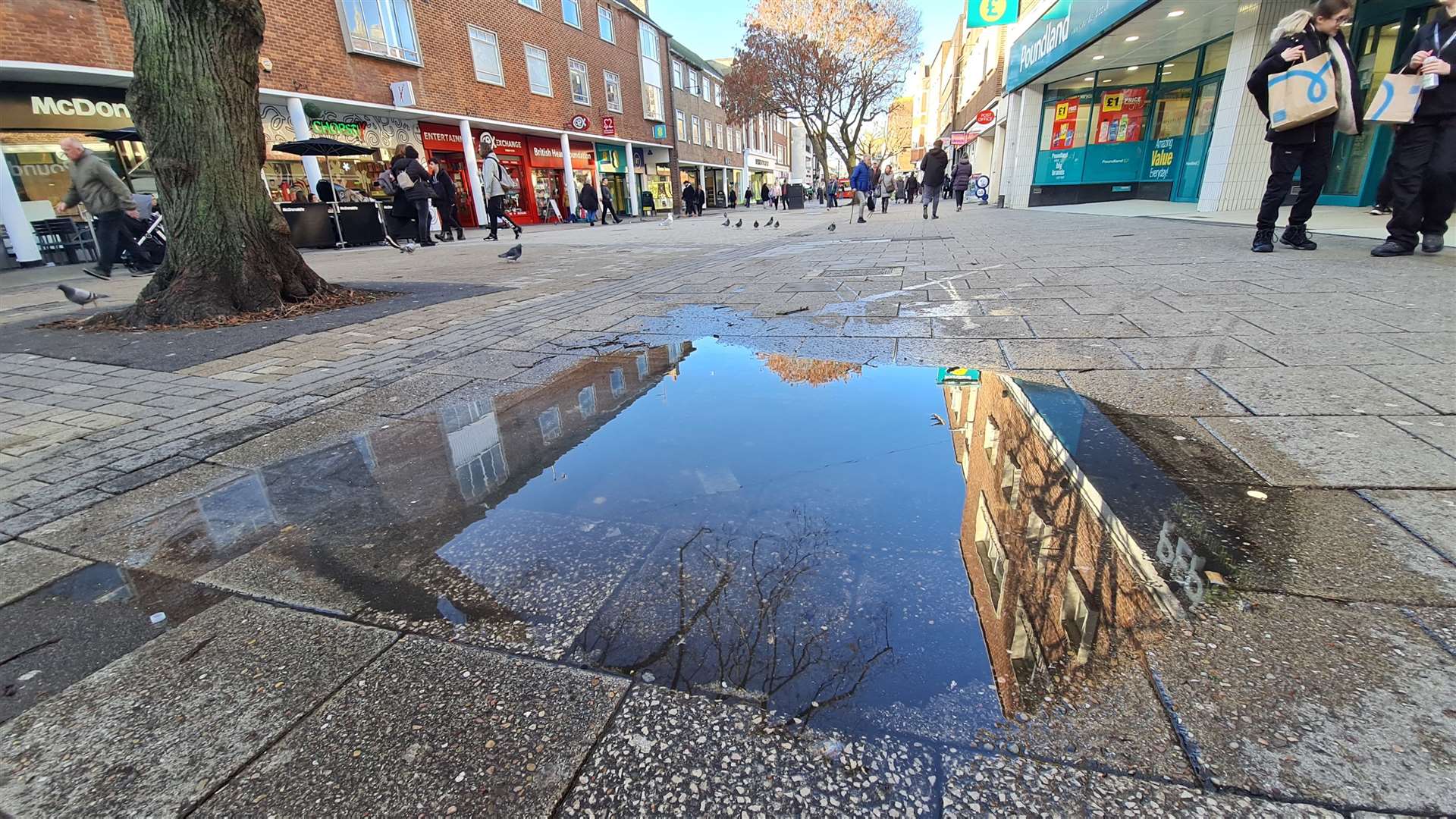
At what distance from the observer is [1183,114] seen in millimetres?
15508

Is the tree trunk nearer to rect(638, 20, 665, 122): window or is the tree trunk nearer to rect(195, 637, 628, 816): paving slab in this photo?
rect(195, 637, 628, 816): paving slab

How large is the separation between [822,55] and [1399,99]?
28.7m

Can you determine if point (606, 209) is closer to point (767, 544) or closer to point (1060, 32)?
point (1060, 32)

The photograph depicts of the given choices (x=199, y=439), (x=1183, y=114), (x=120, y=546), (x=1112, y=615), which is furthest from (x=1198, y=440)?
(x=1183, y=114)

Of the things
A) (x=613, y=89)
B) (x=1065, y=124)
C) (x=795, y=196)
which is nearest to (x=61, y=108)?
(x=613, y=89)

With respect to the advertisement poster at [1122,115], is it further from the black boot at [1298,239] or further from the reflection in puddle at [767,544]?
the reflection in puddle at [767,544]

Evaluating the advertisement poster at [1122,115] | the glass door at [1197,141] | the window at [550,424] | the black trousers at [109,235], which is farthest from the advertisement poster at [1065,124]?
the black trousers at [109,235]

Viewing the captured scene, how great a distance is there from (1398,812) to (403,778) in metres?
1.69

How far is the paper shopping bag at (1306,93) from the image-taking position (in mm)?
5625

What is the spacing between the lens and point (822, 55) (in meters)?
29.9

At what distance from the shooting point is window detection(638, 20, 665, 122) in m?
33.2

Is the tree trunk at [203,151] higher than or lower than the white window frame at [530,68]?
lower

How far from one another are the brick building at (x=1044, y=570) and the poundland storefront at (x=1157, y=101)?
39.3 ft

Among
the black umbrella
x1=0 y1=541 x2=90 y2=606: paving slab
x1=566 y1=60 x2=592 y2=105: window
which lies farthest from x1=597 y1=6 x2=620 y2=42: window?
x1=0 y1=541 x2=90 y2=606: paving slab
